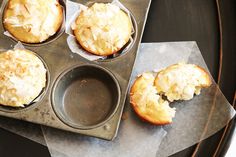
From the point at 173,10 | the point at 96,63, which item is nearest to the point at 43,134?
the point at 96,63

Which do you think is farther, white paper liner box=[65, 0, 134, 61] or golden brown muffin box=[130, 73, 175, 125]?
white paper liner box=[65, 0, 134, 61]

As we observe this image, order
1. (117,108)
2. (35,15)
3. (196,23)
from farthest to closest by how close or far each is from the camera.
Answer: (196,23) < (35,15) < (117,108)

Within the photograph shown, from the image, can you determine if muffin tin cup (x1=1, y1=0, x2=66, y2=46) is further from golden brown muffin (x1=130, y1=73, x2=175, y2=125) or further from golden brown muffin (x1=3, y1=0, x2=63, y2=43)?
golden brown muffin (x1=130, y1=73, x2=175, y2=125)

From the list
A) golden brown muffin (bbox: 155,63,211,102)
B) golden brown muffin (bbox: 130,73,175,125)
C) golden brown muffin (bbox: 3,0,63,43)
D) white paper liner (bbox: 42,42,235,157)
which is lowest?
white paper liner (bbox: 42,42,235,157)

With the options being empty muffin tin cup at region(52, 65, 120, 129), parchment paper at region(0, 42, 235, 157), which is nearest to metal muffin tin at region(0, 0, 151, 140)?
empty muffin tin cup at region(52, 65, 120, 129)

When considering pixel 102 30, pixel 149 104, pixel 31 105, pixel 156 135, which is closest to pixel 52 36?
pixel 102 30

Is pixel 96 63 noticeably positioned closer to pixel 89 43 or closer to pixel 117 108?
pixel 89 43
